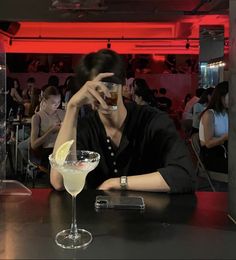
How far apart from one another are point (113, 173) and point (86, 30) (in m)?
8.95

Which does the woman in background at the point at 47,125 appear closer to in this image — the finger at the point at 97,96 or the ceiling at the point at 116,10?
the ceiling at the point at 116,10

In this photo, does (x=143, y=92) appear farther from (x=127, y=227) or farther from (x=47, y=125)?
(x=127, y=227)

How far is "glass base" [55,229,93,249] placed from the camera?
1.04 m

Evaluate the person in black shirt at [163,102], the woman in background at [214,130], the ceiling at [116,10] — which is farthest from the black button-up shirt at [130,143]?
the person in black shirt at [163,102]

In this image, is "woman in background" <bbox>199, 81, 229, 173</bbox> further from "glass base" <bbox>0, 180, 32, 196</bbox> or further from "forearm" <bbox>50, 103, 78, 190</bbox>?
"glass base" <bbox>0, 180, 32, 196</bbox>

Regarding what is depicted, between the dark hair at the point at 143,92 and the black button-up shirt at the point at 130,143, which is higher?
the dark hair at the point at 143,92

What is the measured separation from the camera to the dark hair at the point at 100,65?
178cm

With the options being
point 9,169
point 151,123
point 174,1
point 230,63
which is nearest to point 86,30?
point 174,1

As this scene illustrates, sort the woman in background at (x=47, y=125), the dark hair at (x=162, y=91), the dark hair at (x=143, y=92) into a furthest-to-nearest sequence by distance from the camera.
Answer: the dark hair at (x=162, y=91), the dark hair at (x=143, y=92), the woman in background at (x=47, y=125)

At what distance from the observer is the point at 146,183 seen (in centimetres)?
162

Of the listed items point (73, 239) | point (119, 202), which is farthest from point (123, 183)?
point (73, 239)

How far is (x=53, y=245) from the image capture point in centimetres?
104

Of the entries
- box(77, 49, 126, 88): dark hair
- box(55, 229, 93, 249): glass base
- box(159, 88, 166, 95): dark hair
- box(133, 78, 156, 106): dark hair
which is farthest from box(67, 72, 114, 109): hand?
box(159, 88, 166, 95): dark hair

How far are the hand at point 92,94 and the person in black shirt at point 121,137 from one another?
3.1 inches
